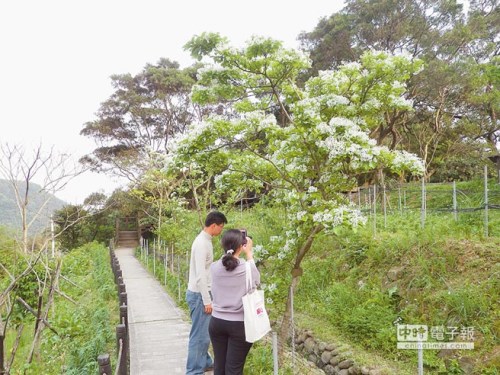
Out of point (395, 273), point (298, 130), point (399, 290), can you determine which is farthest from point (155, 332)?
point (298, 130)

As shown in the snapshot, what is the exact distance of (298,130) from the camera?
4621 mm

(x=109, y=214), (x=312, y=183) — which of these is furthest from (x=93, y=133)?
(x=312, y=183)

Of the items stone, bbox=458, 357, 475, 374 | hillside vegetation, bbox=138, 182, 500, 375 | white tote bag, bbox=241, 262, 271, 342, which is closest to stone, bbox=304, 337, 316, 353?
hillside vegetation, bbox=138, 182, 500, 375

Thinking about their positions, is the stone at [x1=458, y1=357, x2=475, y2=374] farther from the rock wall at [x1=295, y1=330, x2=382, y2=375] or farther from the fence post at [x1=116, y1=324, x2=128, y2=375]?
the fence post at [x1=116, y1=324, x2=128, y2=375]

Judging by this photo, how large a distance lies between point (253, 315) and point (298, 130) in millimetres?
2327

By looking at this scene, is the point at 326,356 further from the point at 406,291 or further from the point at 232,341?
the point at 232,341

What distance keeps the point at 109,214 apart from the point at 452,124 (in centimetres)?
2404

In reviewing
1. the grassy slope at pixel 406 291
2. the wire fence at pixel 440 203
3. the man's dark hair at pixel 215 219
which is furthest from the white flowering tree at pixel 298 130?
the grassy slope at pixel 406 291

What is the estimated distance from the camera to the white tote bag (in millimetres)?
3225

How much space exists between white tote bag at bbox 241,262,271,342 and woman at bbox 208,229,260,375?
0.16 ft

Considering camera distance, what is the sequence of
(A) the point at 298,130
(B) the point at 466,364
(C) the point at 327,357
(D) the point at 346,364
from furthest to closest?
(C) the point at 327,357 → (D) the point at 346,364 → (B) the point at 466,364 → (A) the point at 298,130

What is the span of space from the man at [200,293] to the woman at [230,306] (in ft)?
2.49

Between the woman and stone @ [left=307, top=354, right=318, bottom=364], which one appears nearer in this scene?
the woman

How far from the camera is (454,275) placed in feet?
22.1
